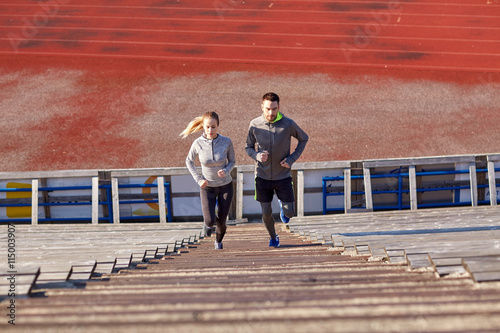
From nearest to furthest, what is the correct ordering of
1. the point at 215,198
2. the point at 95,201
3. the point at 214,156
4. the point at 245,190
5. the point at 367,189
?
1. the point at 214,156
2. the point at 215,198
3. the point at 367,189
4. the point at 95,201
5. the point at 245,190

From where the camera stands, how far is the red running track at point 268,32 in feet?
64.7

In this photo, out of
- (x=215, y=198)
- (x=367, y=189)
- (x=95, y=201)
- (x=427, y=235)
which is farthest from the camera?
(x=95, y=201)

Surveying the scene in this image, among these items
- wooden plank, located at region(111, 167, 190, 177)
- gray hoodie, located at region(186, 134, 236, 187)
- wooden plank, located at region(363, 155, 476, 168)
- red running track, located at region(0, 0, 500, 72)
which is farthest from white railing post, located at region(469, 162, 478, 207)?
red running track, located at region(0, 0, 500, 72)

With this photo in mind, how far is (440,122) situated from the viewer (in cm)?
1539

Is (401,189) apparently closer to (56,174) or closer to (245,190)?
(245,190)

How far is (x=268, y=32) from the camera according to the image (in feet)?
70.7

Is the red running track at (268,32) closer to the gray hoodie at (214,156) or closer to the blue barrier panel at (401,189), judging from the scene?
the blue barrier panel at (401,189)

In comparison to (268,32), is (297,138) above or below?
below

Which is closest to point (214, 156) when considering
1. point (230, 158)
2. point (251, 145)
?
point (230, 158)

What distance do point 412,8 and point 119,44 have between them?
478 inches

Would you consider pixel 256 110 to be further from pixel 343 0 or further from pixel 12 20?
pixel 12 20

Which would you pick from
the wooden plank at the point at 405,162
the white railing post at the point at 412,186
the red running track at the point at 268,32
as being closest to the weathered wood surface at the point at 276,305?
the wooden plank at the point at 405,162

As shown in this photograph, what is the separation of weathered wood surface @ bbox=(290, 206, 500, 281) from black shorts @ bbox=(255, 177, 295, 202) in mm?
777

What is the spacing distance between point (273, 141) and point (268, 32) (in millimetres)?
15701
